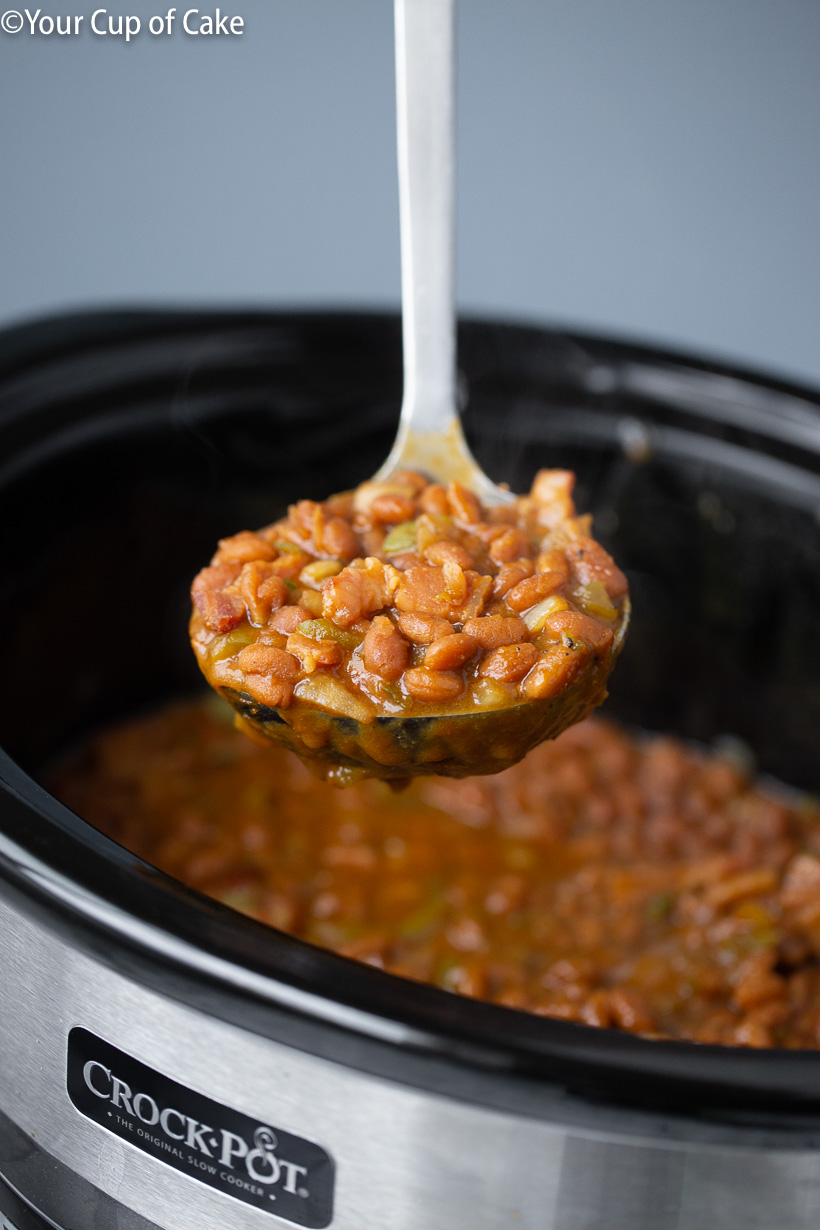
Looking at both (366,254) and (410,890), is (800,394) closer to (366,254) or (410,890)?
(410,890)

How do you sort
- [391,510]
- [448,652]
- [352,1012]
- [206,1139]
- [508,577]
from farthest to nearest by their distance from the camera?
[391,510], [508,577], [448,652], [206,1139], [352,1012]

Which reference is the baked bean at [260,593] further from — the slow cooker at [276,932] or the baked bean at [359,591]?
the slow cooker at [276,932]

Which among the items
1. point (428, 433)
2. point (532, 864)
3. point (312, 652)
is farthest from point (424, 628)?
point (532, 864)

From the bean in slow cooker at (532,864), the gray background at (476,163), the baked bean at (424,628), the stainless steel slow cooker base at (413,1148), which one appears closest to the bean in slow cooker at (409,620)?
the baked bean at (424,628)

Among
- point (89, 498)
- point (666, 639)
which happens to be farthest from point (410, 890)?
point (89, 498)

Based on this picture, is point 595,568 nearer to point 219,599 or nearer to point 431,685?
point 431,685

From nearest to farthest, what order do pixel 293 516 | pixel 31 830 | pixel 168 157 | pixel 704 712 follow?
pixel 31 830 → pixel 293 516 → pixel 704 712 → pixel 168 157

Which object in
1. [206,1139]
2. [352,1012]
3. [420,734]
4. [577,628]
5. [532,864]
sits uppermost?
[577,628]

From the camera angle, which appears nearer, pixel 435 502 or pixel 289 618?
pixel 289 618
